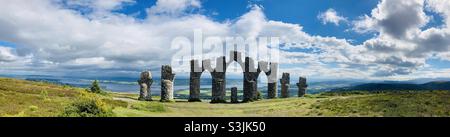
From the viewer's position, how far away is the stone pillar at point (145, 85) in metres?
62.7

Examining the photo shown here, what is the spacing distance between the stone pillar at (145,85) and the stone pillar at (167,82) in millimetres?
2326

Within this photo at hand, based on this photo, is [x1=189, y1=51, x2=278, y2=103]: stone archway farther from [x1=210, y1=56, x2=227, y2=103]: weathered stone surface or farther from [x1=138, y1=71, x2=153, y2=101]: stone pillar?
[x1=138, y1=71, x2=153, y2=101]: stone pillar

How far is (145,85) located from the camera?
63.2 metres

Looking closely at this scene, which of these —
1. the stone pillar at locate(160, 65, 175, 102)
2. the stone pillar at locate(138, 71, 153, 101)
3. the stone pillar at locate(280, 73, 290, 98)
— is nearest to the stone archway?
the stone pillar at locate(160, 65, 175, 102)

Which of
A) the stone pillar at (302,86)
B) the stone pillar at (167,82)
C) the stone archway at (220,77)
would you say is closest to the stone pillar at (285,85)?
the stone pillar at (302,86)

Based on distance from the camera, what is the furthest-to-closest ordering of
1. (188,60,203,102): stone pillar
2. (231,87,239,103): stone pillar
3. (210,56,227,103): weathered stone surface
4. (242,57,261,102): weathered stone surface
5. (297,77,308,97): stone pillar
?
(297,77,308,97): stone pillar, (242,57,261,102): weathered stone surface, (231,87,239,103): stone pillar, (210,56,227,103): weathered stone surface, (188,60,203,102): stone pillar

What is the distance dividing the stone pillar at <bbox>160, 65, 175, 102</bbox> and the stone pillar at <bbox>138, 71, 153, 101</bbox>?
233 cm

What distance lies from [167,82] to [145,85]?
3.45 m

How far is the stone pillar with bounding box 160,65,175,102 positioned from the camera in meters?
61.8

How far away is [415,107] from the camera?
35781 millimetres

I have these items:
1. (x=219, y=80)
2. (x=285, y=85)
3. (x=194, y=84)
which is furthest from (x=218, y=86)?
(x=285, y=85)

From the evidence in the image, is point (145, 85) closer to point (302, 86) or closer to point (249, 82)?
point (249, 82)

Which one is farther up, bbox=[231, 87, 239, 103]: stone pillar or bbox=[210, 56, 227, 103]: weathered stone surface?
bbox=[210, 56, 227, 103]: weathered stone surface
